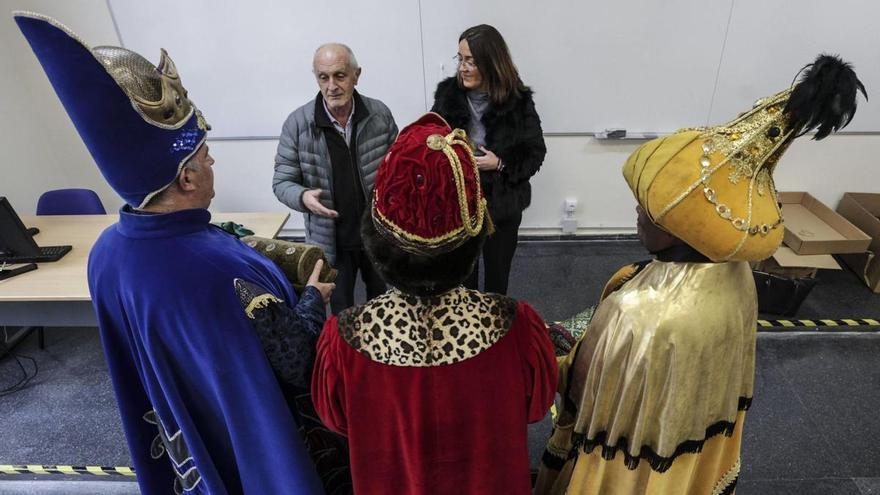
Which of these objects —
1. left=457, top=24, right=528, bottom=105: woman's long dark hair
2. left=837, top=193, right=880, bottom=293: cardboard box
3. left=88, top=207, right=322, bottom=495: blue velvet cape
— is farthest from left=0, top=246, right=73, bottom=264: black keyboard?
left=837, top=193, right=880, bottom=293: cardboard box

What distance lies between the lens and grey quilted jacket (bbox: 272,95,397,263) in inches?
84.1

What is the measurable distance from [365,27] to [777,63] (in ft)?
8.13

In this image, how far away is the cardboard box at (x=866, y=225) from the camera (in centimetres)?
306

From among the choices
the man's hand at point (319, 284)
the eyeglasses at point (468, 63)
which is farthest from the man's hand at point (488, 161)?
the man's hand at point (319, 284)

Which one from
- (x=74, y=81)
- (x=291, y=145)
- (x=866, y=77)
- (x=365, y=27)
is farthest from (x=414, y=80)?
(x=866, y=77)

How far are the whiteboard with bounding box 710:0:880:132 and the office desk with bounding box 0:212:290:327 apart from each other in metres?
2.80

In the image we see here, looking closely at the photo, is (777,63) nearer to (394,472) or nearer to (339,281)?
(339,281)

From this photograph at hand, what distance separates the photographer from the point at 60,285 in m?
2.20

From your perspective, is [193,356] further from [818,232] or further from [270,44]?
[818,232]

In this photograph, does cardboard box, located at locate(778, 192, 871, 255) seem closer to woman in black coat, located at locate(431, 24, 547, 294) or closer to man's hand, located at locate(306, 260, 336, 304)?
woman in black coat, located at locate(431, 24, 547, 294)

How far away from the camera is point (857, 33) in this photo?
2.88m

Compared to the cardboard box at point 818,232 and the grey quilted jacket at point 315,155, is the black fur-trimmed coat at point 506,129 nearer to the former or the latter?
the grey quilted jacket at point 315,155

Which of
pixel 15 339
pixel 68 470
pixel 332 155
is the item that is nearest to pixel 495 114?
pixel 332 155

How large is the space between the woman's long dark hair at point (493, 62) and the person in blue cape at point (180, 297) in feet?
4.29
